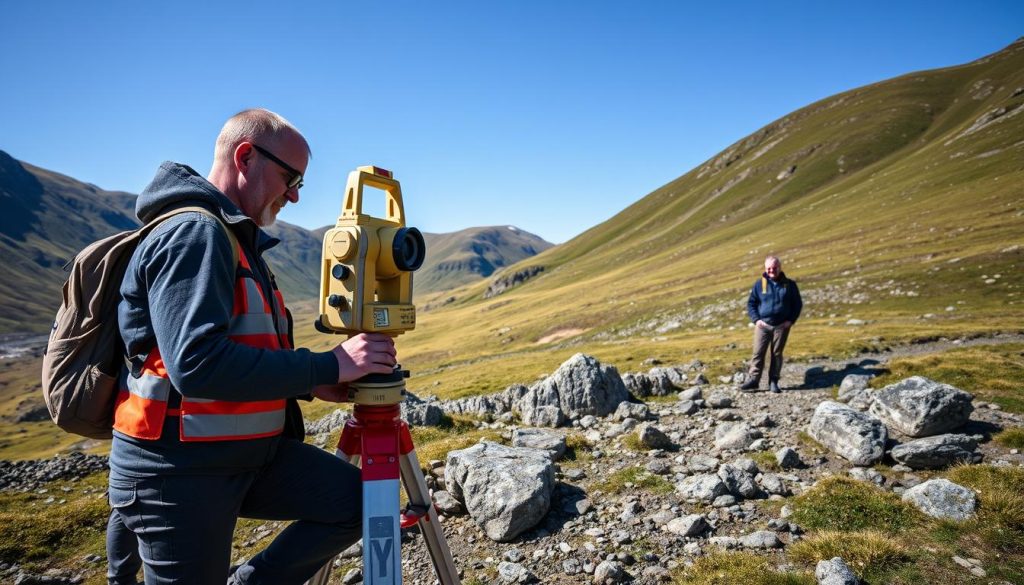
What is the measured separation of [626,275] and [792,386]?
261 ft

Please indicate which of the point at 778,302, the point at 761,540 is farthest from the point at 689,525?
the point at 778,302

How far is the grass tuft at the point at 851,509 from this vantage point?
548cm

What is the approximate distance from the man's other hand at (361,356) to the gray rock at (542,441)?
222 inches

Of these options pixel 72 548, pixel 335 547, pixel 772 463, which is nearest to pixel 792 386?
pixel 772 463

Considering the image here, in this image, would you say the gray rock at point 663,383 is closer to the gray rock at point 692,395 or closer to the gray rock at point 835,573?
the gray rock at point 692,395

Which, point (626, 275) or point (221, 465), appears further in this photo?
point (626, 275)

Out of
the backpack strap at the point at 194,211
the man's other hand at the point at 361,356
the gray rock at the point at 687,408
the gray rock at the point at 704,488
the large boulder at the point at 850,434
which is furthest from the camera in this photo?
the gray rock at the point at 687,408

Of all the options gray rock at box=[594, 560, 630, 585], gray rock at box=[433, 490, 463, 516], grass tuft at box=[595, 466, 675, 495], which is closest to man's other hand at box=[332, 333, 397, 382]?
gray rock at box=[594, 560, 630, 585]

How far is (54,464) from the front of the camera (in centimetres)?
1179

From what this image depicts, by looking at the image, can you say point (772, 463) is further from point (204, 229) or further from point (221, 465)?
point (204, 229)

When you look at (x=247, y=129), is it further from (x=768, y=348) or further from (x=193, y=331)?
(x=768, y=348)

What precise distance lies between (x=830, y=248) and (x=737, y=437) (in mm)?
57678

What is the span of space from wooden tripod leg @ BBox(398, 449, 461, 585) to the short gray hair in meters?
2.48

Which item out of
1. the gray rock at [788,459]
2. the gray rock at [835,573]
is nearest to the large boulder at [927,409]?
the gray rock at [788,459]
